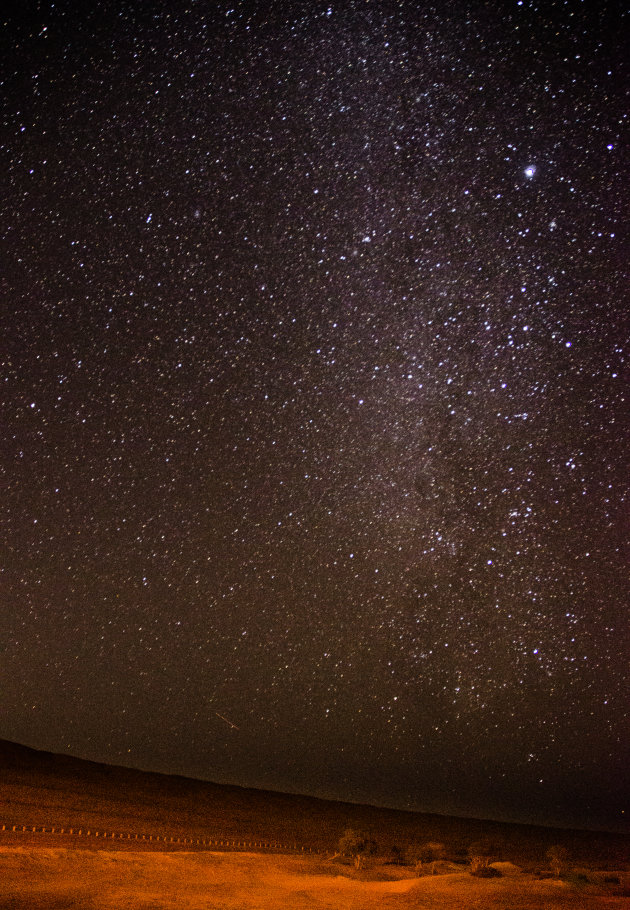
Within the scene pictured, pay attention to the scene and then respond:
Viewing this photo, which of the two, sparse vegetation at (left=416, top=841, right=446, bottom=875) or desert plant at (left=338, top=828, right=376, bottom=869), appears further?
desert plant at (left=338, top=828, right=376, bottom=869)

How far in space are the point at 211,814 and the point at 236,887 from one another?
71.5 feet

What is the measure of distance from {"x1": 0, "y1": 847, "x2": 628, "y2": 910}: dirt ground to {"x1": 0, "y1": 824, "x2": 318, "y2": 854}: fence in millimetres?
5081

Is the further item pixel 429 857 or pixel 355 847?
pixel 355 847

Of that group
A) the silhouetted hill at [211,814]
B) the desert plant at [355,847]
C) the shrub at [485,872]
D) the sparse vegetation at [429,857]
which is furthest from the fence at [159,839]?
the shrub at [485,872]

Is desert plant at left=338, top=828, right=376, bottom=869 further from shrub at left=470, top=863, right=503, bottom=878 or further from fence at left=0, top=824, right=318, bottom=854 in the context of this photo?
shrub at left=470, top=863, right=503, bottom=878

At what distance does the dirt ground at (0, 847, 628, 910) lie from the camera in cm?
1217

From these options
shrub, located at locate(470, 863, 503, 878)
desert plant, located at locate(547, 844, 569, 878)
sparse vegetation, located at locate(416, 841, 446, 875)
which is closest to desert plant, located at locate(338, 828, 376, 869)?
sparse vegetation, located at locate(416, 841, 446, 875)

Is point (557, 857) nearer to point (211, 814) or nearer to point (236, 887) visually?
point (211, 814)

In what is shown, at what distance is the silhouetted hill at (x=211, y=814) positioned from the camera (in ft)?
91.9

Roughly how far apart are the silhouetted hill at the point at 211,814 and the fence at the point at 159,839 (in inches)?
35.7

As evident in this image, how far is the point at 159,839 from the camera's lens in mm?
24266

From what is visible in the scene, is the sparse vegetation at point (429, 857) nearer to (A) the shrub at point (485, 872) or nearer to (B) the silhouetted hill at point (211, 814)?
(A) the shrub at point (485, 872)

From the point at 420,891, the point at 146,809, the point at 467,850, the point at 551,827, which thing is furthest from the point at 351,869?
the point at 551,827

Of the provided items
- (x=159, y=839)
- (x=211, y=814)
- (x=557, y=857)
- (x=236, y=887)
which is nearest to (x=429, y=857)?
(x=557, y=857)
